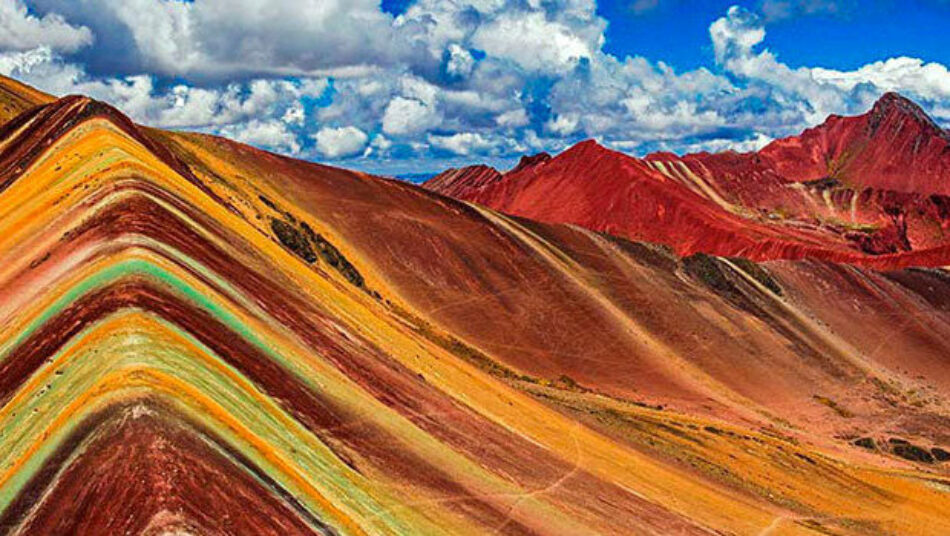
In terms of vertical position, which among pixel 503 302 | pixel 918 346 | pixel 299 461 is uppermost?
pixel 918 346

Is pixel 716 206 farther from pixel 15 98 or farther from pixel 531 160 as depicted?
pixel 15 98

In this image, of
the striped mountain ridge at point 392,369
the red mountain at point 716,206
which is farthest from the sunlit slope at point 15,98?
the red mountain at point 716,206

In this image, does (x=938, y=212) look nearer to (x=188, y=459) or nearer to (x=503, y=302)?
(x=503, y=302)

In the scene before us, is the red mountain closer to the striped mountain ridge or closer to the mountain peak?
the mountain peak

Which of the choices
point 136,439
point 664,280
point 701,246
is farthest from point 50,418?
point 701,246

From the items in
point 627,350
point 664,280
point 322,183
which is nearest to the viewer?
point 627,350

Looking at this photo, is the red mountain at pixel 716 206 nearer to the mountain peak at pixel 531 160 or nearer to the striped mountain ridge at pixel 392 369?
the mountain peak at pixel 531 160

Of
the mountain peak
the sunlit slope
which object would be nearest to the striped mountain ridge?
the sunlit slope

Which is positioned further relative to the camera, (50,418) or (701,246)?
(701,246)
